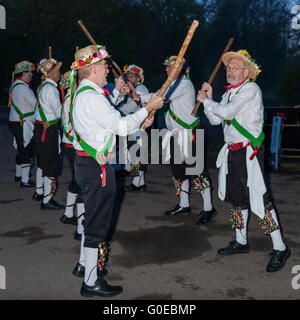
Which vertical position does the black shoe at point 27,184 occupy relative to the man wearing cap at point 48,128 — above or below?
below

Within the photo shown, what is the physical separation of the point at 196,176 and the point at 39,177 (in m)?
2.64

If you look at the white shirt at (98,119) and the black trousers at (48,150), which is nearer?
the white shirt at (98,119)

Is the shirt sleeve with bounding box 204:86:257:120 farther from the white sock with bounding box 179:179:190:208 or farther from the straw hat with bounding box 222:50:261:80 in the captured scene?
the white sock with bounding box 179:179:190:208

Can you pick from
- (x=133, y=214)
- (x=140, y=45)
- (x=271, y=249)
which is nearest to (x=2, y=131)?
(x=133, y=214)

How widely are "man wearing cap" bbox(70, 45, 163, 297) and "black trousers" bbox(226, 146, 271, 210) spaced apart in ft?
4.37

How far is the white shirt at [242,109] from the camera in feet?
14.8

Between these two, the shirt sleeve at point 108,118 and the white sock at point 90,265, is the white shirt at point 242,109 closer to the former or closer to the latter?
the shirt sleeve at point 108,118

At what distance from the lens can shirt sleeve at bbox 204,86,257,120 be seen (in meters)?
4.49

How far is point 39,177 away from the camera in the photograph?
23.4 feet

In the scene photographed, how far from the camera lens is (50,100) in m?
Answer: 6.52

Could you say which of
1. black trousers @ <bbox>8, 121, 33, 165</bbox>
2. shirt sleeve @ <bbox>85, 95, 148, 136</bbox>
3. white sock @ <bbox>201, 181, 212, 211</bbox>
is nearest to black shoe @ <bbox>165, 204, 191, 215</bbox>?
white sock @ <bbox>201, 181, 212, 211</bbox>

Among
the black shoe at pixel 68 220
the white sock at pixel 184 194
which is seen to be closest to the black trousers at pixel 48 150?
the black shoe at pixel 68 220

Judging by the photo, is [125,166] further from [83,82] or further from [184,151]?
[83,82]

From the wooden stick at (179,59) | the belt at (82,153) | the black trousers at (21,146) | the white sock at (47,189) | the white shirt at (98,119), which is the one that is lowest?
the white sock at (47,189)
